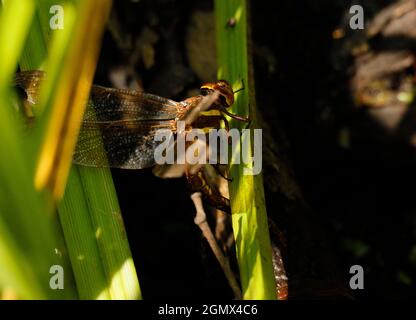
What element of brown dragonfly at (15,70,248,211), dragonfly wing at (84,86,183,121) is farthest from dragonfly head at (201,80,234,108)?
dragonfly wing at (84,86,183,121)

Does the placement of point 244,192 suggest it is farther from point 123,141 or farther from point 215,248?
point 123,141

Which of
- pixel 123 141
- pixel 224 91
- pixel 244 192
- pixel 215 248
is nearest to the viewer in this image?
pixel 244 192

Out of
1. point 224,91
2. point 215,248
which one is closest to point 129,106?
point 224,91

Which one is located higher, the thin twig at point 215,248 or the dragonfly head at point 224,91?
the dragonfly head at point 224,91

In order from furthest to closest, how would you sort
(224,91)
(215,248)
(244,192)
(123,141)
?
1. (123,141)
2. (215,248)
3. (224,91)
4. (244,192)

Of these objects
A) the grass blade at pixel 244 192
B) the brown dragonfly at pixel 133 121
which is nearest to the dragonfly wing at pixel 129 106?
the brown dragonfly at pixel 133 121

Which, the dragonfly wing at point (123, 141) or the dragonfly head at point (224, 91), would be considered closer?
the dragonfly head at point (224, 91)

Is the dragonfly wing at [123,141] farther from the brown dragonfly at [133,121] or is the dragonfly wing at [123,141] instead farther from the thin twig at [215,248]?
the thin twig at [215,248]

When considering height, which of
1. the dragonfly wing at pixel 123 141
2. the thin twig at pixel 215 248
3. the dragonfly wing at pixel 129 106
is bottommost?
the thin twig at pixel 215 248
